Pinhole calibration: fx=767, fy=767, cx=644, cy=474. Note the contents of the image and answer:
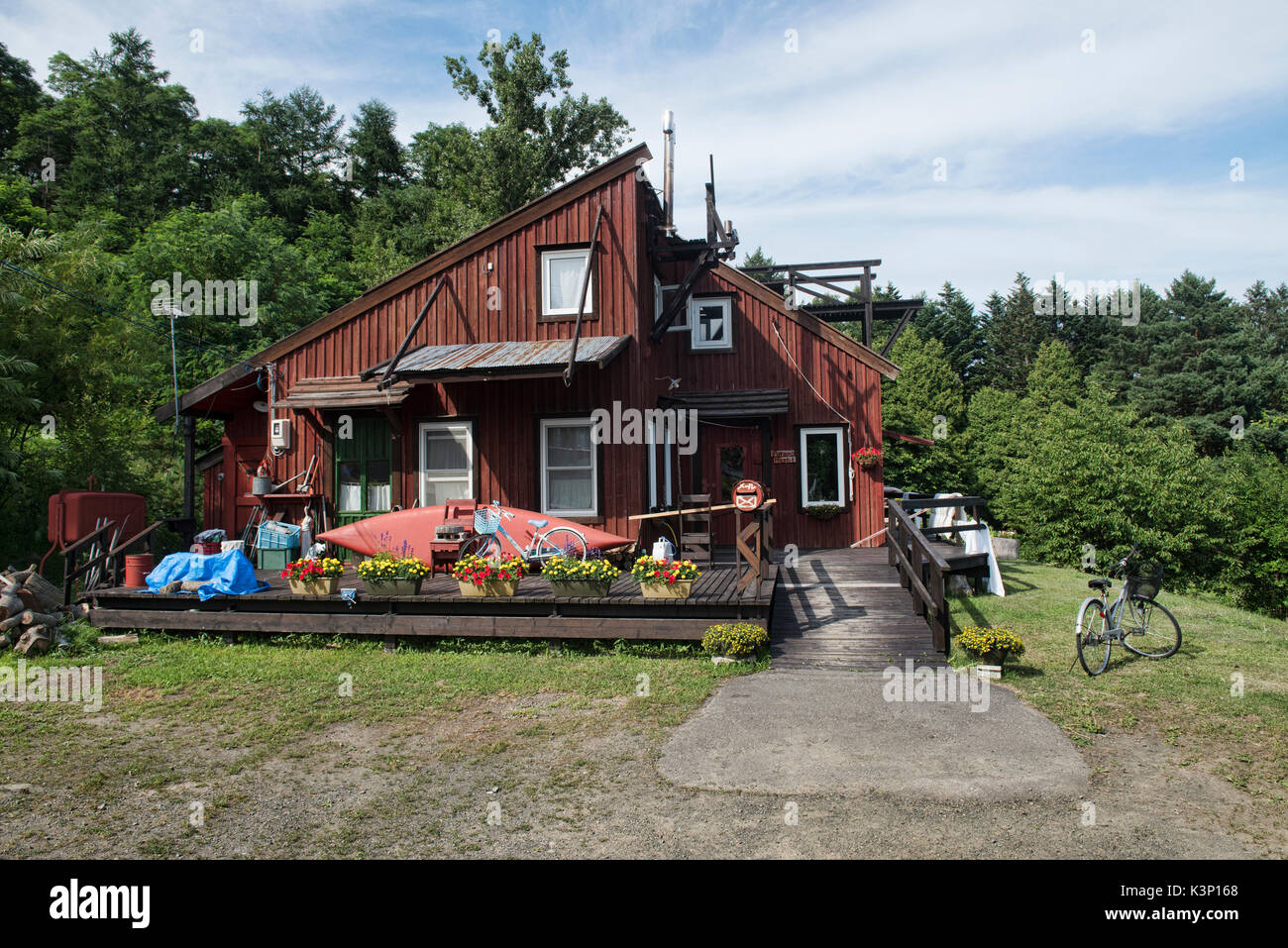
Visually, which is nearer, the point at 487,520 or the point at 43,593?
the point at 43,593

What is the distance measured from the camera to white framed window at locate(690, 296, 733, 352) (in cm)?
1744

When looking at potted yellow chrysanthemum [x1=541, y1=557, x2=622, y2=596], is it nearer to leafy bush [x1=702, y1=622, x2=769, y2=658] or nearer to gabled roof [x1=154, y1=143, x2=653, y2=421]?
leafy bush [x1=702, y1=622, x2=769, y2=658]

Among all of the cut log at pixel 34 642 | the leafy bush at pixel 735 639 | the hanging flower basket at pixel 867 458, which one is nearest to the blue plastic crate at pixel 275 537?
the cut log at pixel 34 642

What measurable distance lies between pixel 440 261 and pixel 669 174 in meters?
4.35

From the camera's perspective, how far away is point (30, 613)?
1018cm

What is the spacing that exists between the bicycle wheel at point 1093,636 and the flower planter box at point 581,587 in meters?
5.38

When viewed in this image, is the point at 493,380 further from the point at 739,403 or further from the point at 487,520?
the point at 739,403

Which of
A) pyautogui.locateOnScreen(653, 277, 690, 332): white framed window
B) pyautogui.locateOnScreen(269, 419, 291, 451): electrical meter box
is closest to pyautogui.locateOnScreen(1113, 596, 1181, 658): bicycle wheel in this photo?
pyautogui.locateOnScreen(653, 277, 690, 332): white framed window

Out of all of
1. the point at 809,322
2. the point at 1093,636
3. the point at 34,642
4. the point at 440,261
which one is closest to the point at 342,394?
the point at 440,261

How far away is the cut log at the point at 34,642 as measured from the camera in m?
9.75

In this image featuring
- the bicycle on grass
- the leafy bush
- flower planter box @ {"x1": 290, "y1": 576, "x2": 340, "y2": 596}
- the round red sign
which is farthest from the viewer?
flower planter box @ {"x1": 290, "y1": 576, "x2": 340, "y2": 596}

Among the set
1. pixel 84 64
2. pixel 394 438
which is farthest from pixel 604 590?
pixel 84 64

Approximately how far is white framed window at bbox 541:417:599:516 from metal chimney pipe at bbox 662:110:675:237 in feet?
13.7

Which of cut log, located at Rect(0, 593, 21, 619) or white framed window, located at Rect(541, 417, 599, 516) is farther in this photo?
white framed window, located at Rect(541, 417, 599, 516)
